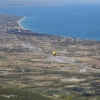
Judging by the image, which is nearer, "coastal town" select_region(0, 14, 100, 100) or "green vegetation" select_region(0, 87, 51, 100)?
"green vegetation" select_region(0, 87, 51, 100)

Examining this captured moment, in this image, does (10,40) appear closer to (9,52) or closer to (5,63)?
(9,52)

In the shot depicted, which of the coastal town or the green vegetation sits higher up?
the coastal town

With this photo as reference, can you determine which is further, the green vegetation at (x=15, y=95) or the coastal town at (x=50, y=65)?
the coastal town at (x=50, y=65)

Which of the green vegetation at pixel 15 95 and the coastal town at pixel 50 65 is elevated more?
the coastal town at pixel 50 65

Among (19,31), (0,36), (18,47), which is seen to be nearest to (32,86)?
(18,47)

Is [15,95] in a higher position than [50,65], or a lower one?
lower

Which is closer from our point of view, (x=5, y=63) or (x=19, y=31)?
(x=5, y=63)

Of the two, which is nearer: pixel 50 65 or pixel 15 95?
pixel 15 95

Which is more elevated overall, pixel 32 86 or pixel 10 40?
pixel 10 40
